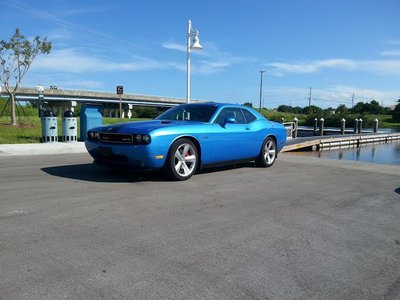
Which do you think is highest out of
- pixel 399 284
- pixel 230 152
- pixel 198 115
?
pixel 198 115

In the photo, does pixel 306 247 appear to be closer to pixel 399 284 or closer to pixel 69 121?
pixel 399 284

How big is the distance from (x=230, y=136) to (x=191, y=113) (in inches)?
35.2

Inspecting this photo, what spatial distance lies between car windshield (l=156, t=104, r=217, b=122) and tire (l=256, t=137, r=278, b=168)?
1647 millimetres

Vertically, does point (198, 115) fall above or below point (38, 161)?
above

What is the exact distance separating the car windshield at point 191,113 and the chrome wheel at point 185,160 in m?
0.90

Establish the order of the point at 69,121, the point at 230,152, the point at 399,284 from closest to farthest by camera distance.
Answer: the point at 399,284, the point at 230,152, the point at 69,121

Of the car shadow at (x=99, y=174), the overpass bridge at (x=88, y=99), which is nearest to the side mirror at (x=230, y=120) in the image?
the car shadow at (x=99, y=174)

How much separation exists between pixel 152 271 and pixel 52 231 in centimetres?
131

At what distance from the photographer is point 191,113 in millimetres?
7711

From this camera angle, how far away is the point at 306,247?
3.62m

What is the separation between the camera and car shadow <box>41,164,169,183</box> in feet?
21.3

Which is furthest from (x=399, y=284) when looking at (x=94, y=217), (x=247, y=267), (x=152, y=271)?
(x=94, y=217)

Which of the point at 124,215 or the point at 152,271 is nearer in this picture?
the point at 152,271

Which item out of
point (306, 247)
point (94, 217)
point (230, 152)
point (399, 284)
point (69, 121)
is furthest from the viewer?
point (69, 121)
